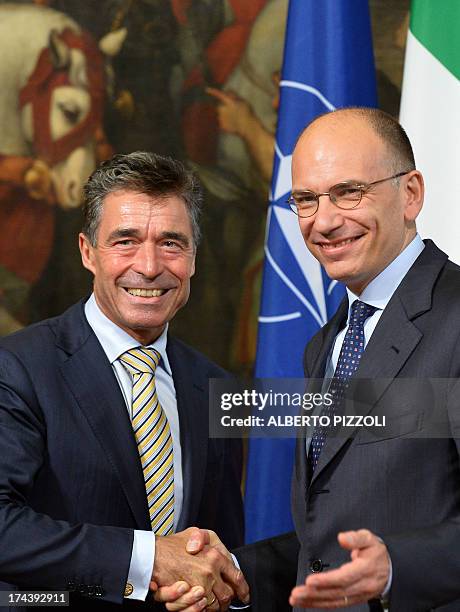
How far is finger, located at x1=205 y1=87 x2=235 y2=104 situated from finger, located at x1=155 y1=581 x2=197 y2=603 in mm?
3434

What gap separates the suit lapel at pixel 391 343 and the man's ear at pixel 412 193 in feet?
0.58

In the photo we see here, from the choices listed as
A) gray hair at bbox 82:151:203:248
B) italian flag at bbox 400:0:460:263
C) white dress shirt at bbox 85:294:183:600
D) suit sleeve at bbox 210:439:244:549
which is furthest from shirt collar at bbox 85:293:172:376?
italian flag at bbox 400:0:460:263

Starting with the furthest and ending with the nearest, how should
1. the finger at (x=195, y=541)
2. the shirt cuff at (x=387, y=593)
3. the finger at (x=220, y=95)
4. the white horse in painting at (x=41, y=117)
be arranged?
1. the finger at (x=220, y=95)
2. the white horse in painting at (x=41, y=117)
3. the finger at (x=195, y=541)
4. the shirt cuff at (x=387, y=593)

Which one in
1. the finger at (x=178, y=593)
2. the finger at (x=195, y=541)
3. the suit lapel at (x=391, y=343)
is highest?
the suit lapel at (x=391, y=343)

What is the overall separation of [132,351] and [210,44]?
2981 millimetres

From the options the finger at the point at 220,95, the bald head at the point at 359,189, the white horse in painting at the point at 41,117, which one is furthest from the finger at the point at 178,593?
the finger at the point at 220,95

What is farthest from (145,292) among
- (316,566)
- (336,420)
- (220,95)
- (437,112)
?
(220,95)

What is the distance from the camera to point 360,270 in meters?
2.64

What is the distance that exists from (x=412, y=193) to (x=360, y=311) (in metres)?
0.36

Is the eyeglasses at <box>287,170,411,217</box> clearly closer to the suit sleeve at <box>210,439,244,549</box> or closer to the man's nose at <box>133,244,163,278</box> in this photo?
the man's nose at <box>133,244,163,278</box>

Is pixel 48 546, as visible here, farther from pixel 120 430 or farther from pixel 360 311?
pixel 360 311

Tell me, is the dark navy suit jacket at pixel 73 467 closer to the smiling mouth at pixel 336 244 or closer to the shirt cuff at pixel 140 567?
the shirt cuff at pixel 140 567

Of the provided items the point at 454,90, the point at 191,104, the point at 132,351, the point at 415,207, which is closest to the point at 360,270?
the point at 415,207

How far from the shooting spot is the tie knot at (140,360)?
3.10 metres
